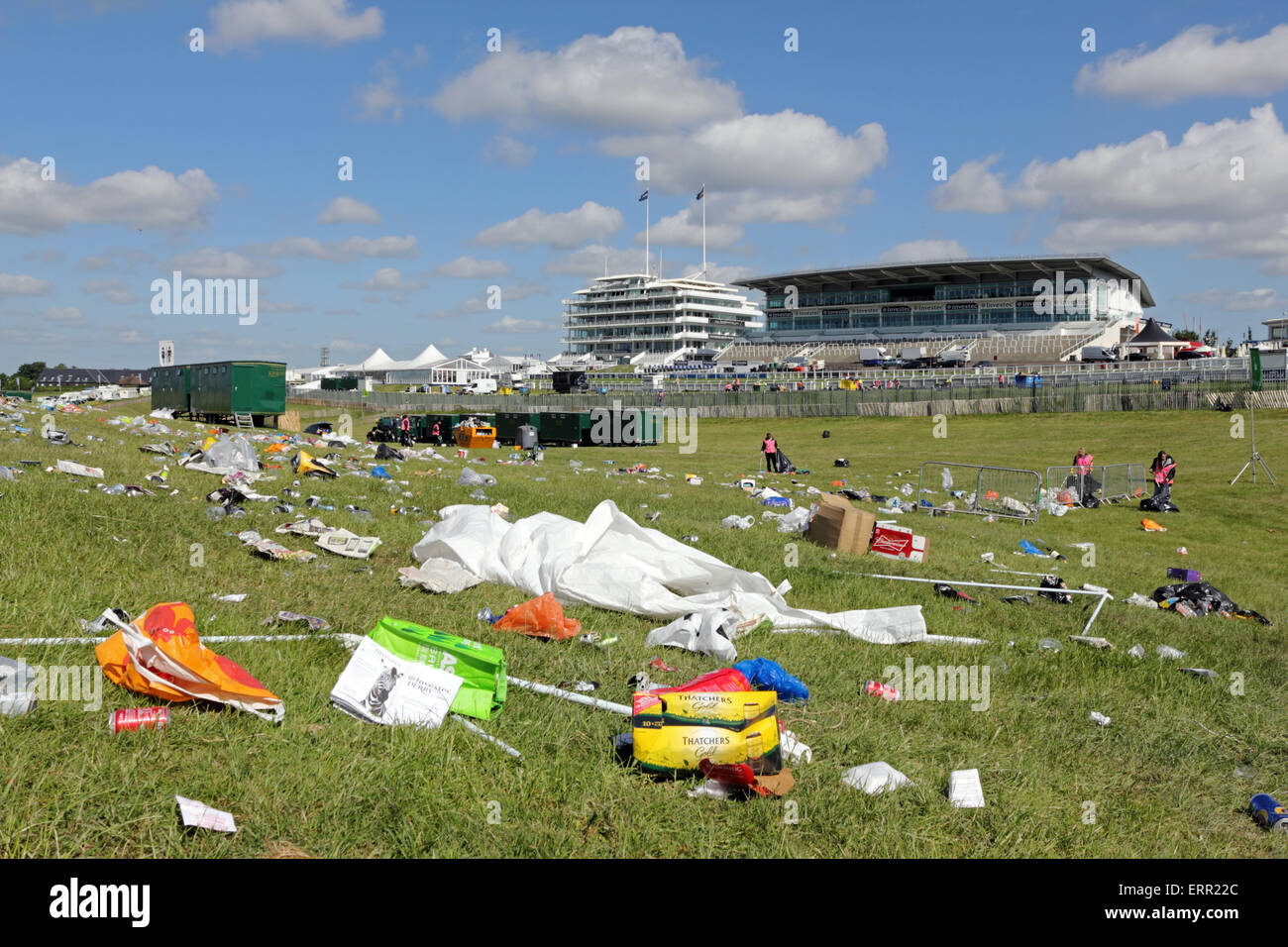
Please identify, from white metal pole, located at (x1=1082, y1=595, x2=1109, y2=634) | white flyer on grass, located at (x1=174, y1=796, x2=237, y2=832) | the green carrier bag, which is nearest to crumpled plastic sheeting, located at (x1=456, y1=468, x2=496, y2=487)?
white metal pole, located at (x1=1082, y1=595, x2=1109, y2=634)

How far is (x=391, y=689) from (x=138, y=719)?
1005 mm

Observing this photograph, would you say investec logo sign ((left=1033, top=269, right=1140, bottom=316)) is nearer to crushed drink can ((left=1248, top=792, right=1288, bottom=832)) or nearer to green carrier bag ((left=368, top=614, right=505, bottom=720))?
crushed drink can ((left=1248, top=792, right=1288, bottom=832))

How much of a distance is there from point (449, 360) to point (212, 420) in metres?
80.5

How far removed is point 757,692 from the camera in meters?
3.80

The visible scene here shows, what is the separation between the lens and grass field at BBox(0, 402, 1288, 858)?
10.2ft

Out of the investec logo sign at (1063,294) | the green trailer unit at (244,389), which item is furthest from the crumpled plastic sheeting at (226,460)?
the investec logo sign at (1063,294)

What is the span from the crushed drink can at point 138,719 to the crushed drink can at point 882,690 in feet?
12.2

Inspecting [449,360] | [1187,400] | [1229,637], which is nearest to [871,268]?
[449,360]

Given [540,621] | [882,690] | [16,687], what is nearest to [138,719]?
[16,687]

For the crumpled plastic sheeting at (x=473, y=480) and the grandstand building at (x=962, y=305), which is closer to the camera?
the crumpled plastic sheeting at (x=473, y=480)

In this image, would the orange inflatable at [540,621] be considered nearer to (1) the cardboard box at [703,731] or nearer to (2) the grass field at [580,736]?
(2) the grass field at [580,736]

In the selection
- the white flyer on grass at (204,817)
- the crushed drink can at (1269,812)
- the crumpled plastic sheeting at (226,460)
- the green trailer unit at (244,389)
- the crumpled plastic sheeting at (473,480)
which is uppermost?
the green trailer unit at (244,389)

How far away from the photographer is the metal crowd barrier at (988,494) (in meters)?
16.3
